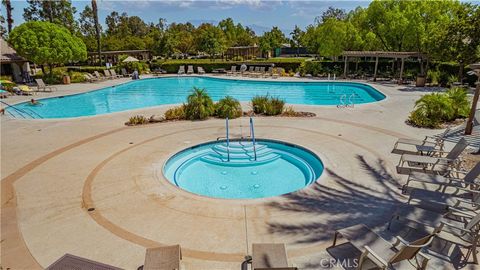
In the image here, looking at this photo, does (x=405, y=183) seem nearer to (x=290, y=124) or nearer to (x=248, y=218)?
(x=248, y=218)

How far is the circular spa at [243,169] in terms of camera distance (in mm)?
8992

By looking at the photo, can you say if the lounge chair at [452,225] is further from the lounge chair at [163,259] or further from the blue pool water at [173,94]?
the blue pool water at [173,94]

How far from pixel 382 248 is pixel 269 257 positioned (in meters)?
1.78

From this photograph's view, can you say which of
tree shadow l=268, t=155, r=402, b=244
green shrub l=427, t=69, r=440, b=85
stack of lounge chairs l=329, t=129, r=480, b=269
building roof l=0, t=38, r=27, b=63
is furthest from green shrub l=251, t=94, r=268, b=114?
building roof l=0, t=38, r=27, b=63

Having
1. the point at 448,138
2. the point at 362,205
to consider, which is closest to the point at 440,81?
the point at 448,138

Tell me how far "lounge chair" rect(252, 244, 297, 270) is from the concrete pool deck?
1.52 feet

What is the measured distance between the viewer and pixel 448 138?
38.2 ft

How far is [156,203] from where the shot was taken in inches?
281

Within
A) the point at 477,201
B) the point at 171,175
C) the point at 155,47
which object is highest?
the point at 155,47

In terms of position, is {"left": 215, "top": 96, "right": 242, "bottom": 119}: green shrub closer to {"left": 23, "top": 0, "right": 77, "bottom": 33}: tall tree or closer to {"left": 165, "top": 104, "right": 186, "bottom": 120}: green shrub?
{"left": 165, "top": 104, "right": 186, "bottom": 120}: green shrub

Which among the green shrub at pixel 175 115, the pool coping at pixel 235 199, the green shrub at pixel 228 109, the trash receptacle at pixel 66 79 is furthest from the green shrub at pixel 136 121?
the trash receptacle at pixel 66 79

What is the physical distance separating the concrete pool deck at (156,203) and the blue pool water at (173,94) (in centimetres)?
944

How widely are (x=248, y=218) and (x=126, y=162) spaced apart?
502cm

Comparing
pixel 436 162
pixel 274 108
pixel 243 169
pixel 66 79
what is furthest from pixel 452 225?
pixel 66 79
